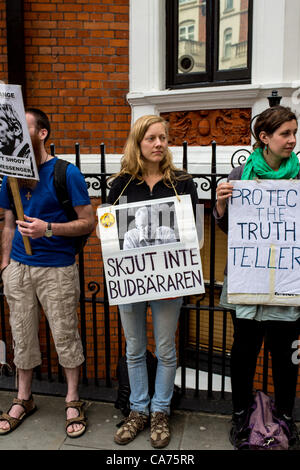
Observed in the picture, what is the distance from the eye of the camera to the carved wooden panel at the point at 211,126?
4773 millimetres

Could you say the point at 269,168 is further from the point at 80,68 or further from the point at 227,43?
the point at 80,68

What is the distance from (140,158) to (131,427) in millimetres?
1672

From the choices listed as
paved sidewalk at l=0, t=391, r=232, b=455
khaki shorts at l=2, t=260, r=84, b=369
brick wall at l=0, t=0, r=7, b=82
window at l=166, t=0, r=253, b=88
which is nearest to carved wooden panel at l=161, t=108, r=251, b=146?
window at l=166, t=0, r=253, b=88

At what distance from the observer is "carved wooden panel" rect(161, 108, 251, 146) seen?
4773mm

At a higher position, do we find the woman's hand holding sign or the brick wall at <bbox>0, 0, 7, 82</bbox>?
the brick wall at <bbox>0, 0, 7, 82</bbox>

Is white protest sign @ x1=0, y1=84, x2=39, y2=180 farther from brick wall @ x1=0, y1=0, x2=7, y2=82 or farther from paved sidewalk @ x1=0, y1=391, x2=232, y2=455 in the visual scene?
brick wall @ x1=0, y1=0, x2=7, y2=82

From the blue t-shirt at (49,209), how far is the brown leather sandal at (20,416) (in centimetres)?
101

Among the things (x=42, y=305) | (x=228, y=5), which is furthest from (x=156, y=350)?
(x=228, y=5)

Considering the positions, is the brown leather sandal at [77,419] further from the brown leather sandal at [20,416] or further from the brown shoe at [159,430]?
the brown shoe at [159,430]

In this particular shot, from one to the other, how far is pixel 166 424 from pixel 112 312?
8.33 ft

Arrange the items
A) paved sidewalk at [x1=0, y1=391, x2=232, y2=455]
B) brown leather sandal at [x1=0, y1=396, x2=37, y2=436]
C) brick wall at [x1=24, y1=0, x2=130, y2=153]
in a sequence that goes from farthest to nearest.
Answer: brick wall at [x1=24, y1=0, x2=130, y2=153], brown leather sandal at [x1=0, y1=396, x2=37, y2=436], paved sidewalk at [x1=0, y1=391, x2=232, y2=455]

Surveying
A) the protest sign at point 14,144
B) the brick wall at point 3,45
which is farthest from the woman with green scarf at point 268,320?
the brick wall at point 3,45
